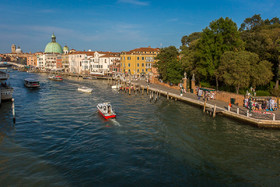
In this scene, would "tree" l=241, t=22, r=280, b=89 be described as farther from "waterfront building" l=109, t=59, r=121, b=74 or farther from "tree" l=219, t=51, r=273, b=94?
"waterfront building" l=109, t=59, r=121, b=74

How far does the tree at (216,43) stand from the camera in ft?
120

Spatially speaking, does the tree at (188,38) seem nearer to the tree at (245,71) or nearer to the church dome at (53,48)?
the tree at (245,71)

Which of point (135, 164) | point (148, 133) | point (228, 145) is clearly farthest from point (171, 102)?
point (135, 164)

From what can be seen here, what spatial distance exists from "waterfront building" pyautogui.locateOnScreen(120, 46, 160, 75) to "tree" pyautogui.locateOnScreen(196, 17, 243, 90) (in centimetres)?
4303

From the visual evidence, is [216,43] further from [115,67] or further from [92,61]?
[92,61]

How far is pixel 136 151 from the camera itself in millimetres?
17875

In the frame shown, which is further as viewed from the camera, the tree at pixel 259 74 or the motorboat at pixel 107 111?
the tree at pixel 259 74

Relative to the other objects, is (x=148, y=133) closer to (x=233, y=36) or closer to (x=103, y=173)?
(x=103, y=173)

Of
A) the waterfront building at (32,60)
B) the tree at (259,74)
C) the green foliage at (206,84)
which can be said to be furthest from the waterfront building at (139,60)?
the waterfront building at (32,60)

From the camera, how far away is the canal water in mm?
14016

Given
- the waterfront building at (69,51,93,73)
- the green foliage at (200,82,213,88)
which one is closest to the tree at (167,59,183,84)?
the green foliage at (200,82,213,88)

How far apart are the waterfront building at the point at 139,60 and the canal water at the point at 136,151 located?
54.2 m

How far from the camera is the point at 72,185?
13.2m

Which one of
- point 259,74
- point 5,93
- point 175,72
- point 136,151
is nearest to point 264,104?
point 259,74
